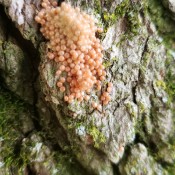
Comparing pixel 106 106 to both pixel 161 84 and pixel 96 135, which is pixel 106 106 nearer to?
pixel 96 135

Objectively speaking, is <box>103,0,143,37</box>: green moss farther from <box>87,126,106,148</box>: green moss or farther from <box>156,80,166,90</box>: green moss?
<box>87,126,106,148</box>: green moss

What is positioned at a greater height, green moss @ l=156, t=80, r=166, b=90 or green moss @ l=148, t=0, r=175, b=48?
green moss @ l=148, t=0, r=175, b=48

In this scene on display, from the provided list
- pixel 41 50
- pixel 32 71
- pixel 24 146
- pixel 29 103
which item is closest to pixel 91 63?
pixel 41 50

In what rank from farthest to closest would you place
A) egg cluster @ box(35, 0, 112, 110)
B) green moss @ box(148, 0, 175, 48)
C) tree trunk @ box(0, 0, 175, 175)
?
green moss @ box(148, 0, 175, 48)
tree trunk @ box(0, 0, 175, 175)
egg cluster @ box(35, 0, 112, 110)

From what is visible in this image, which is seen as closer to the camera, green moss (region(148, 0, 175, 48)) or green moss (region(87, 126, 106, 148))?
green moss (region(87, 126, 106, 148))

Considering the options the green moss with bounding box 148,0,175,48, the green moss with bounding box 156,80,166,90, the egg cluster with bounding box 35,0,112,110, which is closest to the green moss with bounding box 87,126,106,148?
the egg cluster with bounding box 35,0,112,110

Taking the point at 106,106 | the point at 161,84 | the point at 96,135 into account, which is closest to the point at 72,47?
the point at 106,106
